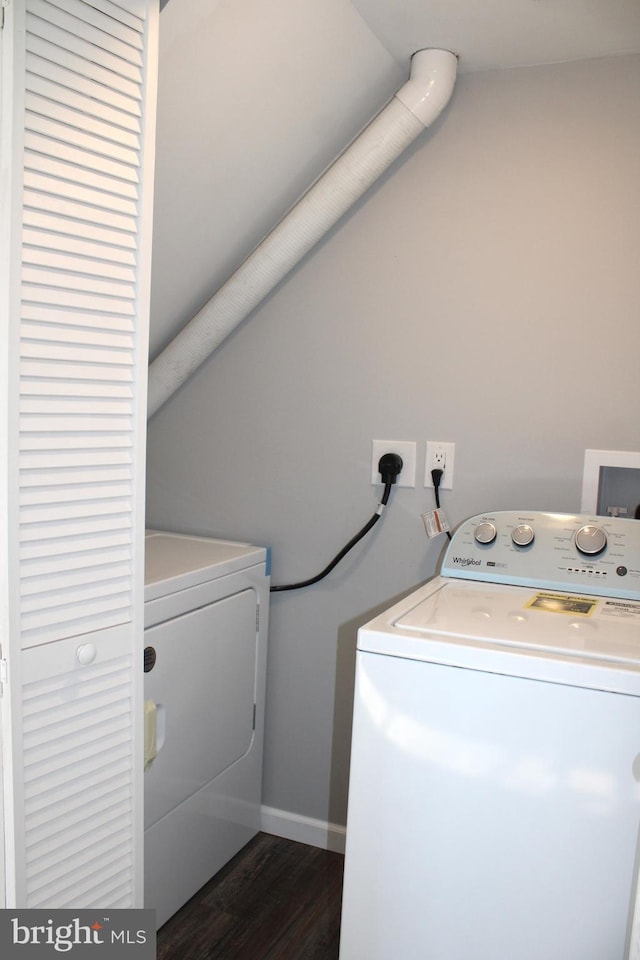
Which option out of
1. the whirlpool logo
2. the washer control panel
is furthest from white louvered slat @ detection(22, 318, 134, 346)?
the washer control panel

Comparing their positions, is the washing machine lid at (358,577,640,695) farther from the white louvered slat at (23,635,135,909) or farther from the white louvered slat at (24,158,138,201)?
the white louvered slat at (24,158,138,201)

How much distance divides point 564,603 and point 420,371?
782 mm

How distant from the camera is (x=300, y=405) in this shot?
7.88 ft

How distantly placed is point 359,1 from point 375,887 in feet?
6.02

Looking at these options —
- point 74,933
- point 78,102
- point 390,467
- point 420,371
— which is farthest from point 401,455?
point 74,933

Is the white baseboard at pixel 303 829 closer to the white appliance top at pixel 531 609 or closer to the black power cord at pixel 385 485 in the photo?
the black power cord at pixel 385 485

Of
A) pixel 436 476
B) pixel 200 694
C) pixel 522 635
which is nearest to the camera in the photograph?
pixel 522 635

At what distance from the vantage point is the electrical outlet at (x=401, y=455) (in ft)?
7.46

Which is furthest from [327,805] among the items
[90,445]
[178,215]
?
[178,215]

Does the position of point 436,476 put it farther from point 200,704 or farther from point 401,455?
point 200,704

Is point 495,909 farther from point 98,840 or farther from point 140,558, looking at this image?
point 140,558

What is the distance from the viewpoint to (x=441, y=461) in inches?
88.1

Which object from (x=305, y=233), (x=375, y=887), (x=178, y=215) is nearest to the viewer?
(x=375, y=887)

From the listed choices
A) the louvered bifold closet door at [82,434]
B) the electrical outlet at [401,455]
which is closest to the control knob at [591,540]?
the electrical outlet at [401,455]
